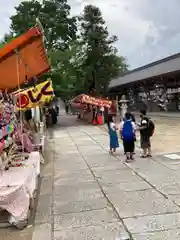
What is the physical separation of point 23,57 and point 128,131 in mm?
4363

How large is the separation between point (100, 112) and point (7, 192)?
71.7 feet

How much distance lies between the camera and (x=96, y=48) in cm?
3153

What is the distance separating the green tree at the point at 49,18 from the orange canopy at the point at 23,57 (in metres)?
29.3

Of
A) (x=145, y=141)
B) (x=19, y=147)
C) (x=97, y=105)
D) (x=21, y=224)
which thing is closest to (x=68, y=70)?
(x=97, y=105)

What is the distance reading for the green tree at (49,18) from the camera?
3662 centimetres

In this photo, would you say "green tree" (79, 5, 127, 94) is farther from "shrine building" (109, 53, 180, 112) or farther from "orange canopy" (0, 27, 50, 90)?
"orange canopy" (0, 27, 50, 90)

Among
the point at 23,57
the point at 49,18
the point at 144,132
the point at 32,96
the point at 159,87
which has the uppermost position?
the point at 49,18

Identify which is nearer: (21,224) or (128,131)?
(21,224)

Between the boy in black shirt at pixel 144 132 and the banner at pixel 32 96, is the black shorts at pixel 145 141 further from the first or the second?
the banner at pixel 32 96

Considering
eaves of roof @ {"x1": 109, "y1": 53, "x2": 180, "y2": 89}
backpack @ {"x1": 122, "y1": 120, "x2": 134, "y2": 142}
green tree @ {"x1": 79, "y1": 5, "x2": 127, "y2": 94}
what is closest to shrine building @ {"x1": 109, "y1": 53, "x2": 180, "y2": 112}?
eaves of roof @ {"x1": 109, "y1": 53, "x2": 180, "y2": 89}

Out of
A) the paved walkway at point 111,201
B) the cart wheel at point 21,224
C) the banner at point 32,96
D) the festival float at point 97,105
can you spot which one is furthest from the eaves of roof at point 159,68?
the cart wheel at point 21,224

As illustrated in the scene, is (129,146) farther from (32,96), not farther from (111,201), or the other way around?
(111,201)

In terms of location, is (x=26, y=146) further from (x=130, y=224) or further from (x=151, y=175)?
(x=130, y=224)

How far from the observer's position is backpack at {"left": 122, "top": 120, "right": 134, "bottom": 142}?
31.0ft
